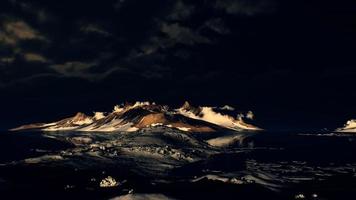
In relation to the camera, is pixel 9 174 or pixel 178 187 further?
pixel 9 174

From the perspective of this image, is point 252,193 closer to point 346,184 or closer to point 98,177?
point 346,184

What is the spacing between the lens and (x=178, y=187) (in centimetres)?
16862

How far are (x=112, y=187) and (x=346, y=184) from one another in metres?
97.7

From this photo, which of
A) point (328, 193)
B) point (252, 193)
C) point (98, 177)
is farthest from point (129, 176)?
point (328, 193)

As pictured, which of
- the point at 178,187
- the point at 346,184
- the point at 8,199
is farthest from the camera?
the point at 346,184

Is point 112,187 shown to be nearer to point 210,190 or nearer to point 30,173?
point 210,190

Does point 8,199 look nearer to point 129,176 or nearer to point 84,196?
point 84,196

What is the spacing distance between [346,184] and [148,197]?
94099mm

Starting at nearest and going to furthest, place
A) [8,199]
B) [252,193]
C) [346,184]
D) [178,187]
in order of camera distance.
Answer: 1. [8,199]
2. [252,193]
3. [178,187]
4. [346,184]

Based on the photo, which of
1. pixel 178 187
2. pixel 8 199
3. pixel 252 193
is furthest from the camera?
pixel 178 187

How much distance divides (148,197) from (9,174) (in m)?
84.6

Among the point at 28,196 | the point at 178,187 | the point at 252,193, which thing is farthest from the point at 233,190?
the point at 28,196

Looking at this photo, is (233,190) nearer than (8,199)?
No

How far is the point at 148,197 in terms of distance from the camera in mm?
138125
